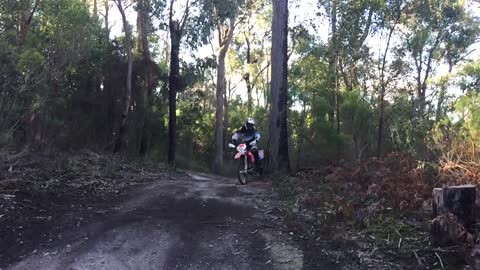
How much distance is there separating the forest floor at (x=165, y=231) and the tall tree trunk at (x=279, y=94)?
4323 millimetres

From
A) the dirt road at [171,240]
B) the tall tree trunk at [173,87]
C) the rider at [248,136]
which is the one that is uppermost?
the tall tree trunk at [173,87]

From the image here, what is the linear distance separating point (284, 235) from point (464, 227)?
2.09m

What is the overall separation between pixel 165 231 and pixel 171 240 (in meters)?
0.36

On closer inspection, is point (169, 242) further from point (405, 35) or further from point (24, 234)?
point (405, 35)

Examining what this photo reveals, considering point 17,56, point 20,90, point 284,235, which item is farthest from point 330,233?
point 17,56

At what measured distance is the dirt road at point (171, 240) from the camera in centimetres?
523

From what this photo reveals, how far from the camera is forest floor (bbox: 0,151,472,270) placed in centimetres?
526

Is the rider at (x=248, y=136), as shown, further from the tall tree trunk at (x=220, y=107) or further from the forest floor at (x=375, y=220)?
the tall tree trunk at (x=220, y=107)

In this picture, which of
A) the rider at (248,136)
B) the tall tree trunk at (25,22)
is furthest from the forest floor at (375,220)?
the tall tree trunk at (25,22)

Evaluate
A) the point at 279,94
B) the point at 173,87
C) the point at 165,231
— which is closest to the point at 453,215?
the point at 165,231

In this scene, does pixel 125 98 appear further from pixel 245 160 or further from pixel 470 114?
pixel 470 114

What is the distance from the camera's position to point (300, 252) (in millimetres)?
5594

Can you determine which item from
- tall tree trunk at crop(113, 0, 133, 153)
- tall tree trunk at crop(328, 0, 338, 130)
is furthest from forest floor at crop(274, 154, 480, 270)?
tall tree trunk at crop(328, 0, 338, 130)

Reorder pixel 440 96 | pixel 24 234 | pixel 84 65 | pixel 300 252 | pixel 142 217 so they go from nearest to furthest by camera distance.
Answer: pixel 300 252 → pixel 24 234 → pixel 142 217 → pixel 84 65 → pixel 440 96
